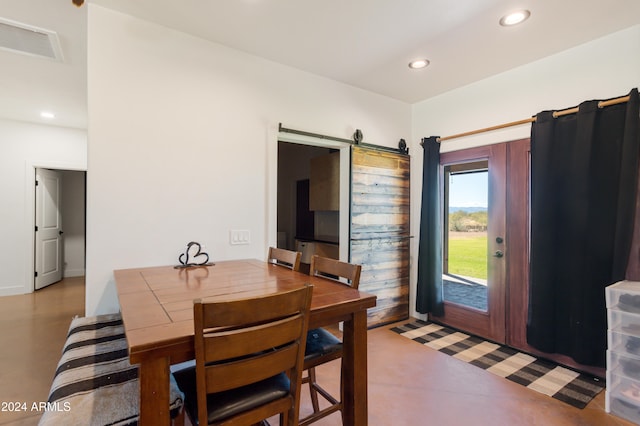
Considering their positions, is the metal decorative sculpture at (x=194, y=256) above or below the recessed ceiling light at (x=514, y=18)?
below

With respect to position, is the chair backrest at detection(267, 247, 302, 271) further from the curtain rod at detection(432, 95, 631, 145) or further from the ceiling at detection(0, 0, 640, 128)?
the curtain rod at detection(432, 95, 631, 145)

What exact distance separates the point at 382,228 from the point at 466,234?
865 mm

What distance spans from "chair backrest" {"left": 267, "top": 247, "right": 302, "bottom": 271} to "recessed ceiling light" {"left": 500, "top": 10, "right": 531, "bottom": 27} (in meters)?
2.13

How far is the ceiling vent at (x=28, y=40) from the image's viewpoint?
7.34 feet

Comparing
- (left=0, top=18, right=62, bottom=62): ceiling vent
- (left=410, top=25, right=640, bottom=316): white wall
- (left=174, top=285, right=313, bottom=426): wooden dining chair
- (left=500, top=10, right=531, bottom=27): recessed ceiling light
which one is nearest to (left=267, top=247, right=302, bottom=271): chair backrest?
(left=174, top=285, right=313, bottom=426): wooden dining chair

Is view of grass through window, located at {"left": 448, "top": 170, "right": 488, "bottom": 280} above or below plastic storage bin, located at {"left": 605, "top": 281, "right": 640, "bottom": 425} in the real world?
above

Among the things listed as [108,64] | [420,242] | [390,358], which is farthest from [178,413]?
[420,242]

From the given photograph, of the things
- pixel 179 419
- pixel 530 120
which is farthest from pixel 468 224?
pixel 179 419

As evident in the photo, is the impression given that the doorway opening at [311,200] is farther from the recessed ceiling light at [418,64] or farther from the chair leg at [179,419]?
the chair leg at [179,419]

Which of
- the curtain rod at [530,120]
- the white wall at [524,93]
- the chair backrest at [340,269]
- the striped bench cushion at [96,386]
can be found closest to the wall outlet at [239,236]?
the chair backrest at [340,269]

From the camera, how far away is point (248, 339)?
3.42 feet

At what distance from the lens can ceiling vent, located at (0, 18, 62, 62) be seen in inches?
88.0

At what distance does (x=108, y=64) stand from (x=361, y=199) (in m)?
2.36

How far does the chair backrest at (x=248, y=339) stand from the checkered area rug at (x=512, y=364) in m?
2.06
